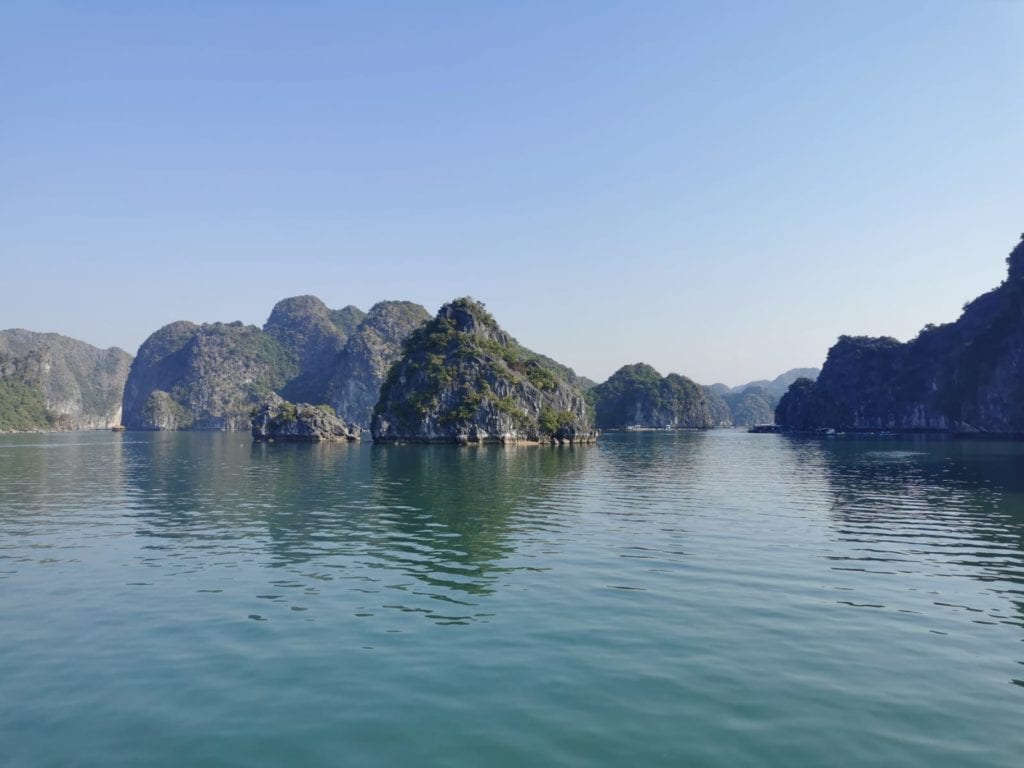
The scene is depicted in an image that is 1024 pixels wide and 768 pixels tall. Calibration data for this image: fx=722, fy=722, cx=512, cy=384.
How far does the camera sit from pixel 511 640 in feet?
64.6

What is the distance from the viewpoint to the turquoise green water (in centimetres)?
1338

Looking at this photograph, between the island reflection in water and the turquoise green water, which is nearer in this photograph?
the turquoise green water

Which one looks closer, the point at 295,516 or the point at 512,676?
the point at 512,676

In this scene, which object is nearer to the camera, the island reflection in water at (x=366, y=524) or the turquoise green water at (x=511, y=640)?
the turquoise green water at (x=511, y=640)

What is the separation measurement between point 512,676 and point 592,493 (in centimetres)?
4591

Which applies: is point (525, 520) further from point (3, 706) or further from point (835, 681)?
point (3, 706)

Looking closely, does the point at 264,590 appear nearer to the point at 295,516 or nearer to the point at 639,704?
the point at 639,704

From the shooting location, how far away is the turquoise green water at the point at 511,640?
527 inches

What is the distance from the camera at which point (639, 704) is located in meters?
15.0

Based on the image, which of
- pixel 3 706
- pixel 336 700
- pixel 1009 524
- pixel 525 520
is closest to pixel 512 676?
pixel 336 700

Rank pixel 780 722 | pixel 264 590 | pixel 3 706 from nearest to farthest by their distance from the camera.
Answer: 1. pixel 780 722
2. pixel 3 706
3. pixel 264 590

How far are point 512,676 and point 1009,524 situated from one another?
3922cm

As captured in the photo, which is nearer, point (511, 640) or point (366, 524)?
point (511, 640)

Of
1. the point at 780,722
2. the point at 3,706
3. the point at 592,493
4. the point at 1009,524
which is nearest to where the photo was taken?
the point at 780,722
